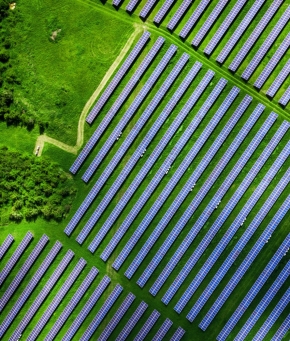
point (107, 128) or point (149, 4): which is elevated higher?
point (149, 4)

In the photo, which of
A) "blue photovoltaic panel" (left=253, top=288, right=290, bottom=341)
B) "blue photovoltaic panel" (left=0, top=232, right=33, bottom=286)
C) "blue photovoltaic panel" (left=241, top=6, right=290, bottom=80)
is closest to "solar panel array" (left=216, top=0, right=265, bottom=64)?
"blue photovoltaic panel" (left=241, top=6, right=290, bottom=80)

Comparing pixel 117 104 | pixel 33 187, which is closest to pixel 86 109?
pixel 117 104

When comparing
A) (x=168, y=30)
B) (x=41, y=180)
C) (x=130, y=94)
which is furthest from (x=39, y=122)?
(x=168, y=30)

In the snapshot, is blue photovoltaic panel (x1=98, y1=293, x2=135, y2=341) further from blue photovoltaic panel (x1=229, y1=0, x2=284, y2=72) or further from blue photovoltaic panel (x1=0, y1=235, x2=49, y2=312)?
blue photovoltaic panel (x1=229, y1=0, x2=284, y2=72)

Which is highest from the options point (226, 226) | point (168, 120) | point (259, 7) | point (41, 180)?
point (259, 7)

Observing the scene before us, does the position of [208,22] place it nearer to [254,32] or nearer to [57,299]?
[254,32]

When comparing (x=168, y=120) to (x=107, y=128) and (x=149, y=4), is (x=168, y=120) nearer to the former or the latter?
(x=107, y=128)

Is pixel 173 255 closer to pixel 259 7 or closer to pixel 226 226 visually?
pixel 226 226
